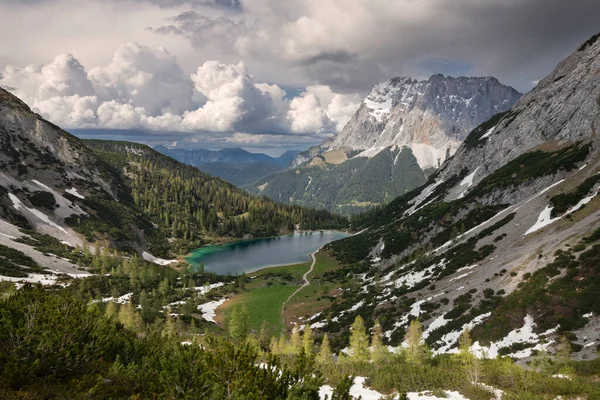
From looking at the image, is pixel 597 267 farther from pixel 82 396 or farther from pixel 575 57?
pixel 575 57

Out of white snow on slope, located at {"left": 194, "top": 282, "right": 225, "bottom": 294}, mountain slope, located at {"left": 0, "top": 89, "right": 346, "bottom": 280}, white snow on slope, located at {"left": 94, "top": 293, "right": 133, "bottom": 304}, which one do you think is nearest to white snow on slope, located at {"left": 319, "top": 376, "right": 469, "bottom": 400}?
white snow on slope, located at {"left": 94, "top": 293, "right": 133, "bottom": 304}

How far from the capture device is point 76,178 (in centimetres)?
17038

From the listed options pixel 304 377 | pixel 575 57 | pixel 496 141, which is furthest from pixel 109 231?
pixel 575 57

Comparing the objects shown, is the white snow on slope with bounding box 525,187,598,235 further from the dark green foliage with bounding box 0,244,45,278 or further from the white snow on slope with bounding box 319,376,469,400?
the dark green foliage with bounding box 0,244,45,278

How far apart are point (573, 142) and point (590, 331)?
82.1m

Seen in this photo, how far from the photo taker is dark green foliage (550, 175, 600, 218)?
64.0 meters

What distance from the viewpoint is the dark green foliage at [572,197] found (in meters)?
64.0

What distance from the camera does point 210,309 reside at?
91375 mm

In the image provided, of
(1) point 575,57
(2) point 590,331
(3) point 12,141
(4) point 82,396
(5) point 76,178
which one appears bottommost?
(2) point 590,331

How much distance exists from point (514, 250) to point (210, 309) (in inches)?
3042

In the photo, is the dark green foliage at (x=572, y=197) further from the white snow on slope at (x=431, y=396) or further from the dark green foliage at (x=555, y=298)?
the white snow on slope at (x=431, y=396)

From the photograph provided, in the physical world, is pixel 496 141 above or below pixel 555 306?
above

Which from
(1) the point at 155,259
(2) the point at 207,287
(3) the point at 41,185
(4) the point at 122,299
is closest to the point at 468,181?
(2) the point at 207,287

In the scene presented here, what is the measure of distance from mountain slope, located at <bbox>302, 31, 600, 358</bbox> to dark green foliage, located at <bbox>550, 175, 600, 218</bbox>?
0.29 m
